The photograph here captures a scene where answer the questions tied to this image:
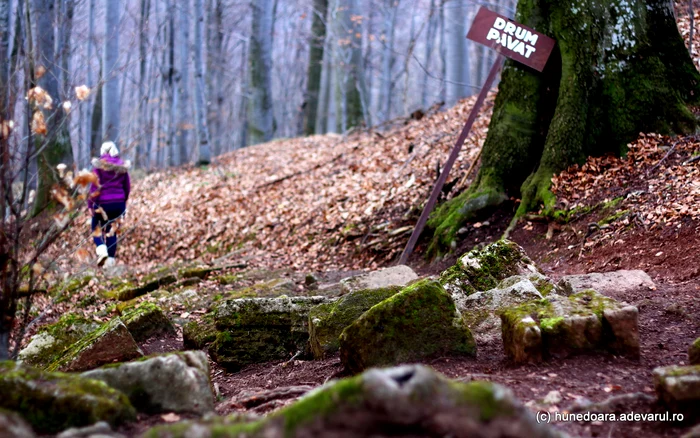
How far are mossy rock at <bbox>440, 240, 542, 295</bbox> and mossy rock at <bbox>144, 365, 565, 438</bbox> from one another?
3229mm

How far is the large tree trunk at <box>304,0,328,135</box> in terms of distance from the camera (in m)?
21.1

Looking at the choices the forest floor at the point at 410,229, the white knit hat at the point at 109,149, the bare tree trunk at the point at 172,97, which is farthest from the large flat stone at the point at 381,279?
the bare tree trunk at the point at 172,97

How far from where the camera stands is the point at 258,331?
4.93 meters

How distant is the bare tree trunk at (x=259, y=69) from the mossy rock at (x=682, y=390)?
18455 mm

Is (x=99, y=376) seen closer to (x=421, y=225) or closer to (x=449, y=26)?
(x=421, y=225)

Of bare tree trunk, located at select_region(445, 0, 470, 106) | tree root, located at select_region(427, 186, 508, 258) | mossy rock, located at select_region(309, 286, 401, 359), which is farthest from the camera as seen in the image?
Result: bare tree trunk, located at select_region(445, 0, 470, 106)

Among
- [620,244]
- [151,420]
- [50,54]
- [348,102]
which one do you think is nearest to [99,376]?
[151,420]

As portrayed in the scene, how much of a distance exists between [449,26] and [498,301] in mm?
14880

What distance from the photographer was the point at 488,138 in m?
7.82

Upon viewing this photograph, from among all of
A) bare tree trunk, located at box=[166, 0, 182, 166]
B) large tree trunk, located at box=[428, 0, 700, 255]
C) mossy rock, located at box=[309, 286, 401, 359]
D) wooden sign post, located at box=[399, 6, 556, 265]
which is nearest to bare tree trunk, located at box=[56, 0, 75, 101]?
mossy rock, located at box=[309, 286, 401, 359]

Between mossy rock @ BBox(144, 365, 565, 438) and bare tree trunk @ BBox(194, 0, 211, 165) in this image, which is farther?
bare tree trunk @ BBox(194, 0, 211, 165)

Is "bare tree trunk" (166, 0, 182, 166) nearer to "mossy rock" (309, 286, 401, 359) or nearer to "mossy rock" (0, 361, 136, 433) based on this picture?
"mossy rock" (309, 286, 401, 359)

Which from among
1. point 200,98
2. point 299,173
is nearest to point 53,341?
point 299,173

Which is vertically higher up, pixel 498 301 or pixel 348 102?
pixel 348 102
